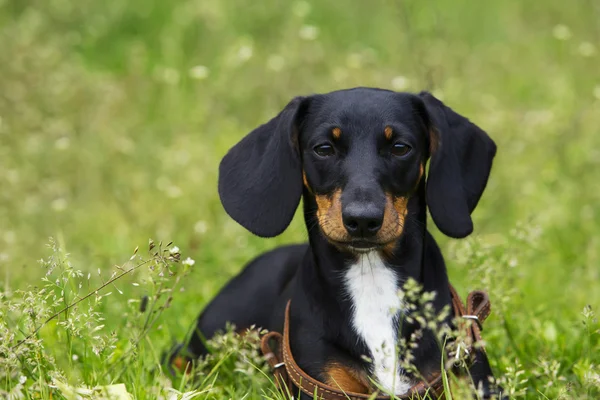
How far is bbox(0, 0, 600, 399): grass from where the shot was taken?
3648 millimetres

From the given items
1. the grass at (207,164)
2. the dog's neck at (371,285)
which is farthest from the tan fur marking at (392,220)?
the grass at (207,164)

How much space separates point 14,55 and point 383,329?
4517mm

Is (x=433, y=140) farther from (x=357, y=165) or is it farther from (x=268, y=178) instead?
(x=268, y=178)

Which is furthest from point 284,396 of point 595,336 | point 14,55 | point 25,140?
point 14,55

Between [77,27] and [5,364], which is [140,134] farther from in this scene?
[5,364]

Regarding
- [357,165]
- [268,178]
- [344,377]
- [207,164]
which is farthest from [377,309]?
[207,164]

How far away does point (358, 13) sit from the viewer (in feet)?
34.0

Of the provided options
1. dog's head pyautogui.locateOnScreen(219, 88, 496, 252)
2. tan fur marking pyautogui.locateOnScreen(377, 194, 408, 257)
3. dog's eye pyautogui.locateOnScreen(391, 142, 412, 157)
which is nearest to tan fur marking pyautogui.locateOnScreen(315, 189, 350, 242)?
dog's head pyautogui.locateOnScreen(219, 88, 496, 252)

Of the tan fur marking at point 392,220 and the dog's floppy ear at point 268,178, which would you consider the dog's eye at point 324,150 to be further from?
the tan fur marking at point 392,220

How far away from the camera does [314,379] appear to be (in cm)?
327

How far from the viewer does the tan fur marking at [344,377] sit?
3.30 meters

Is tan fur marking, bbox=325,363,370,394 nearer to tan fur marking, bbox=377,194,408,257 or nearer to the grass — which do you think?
the grass

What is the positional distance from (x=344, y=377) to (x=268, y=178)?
0.80 metres

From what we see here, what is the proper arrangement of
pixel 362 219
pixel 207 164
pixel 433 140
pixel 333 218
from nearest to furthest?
pixel 362 219 < pixel 333 218 < pixel 433 140 < pixel 207 164
